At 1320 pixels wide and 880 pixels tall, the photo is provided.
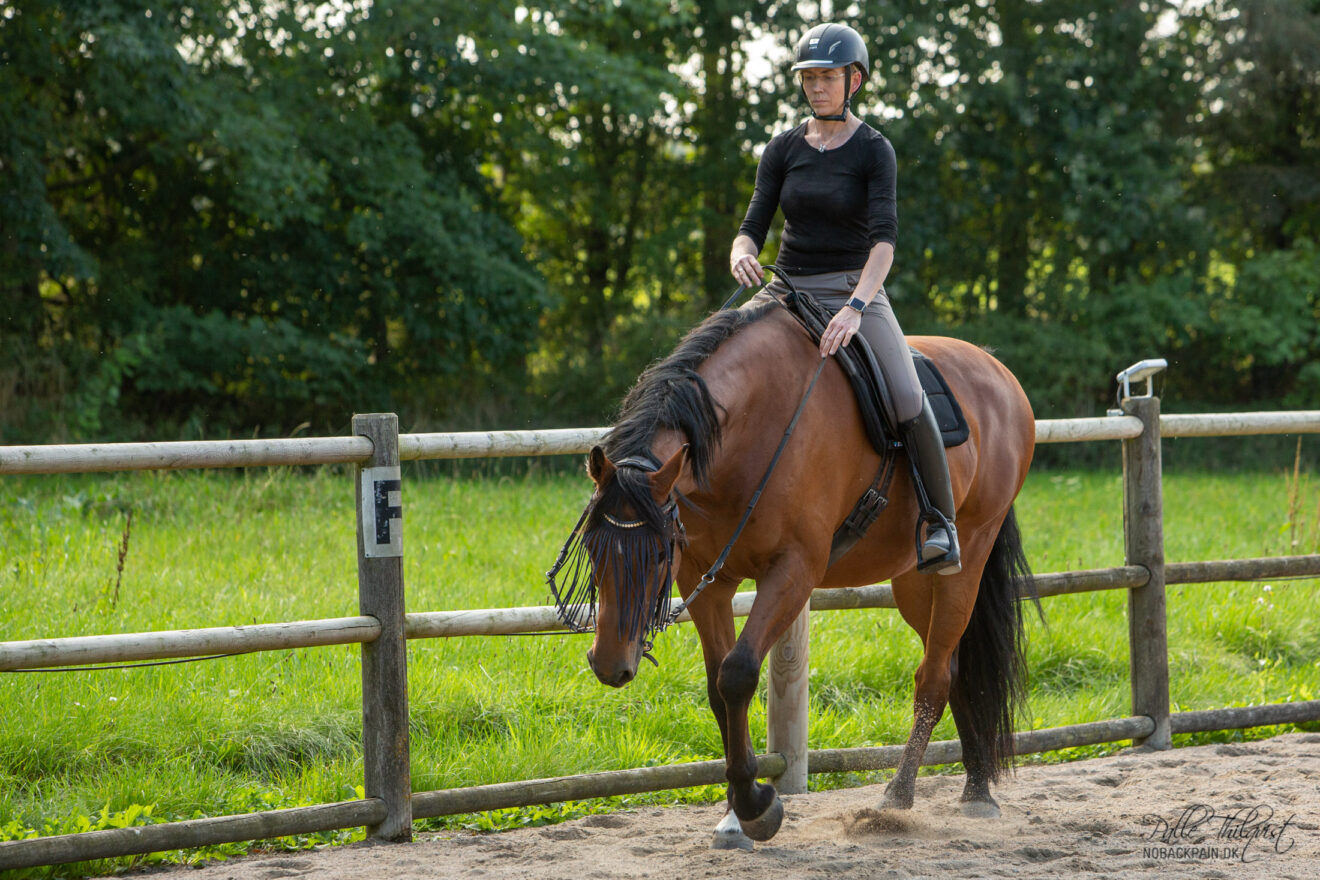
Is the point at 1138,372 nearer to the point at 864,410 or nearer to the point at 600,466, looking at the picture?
the point at 864,410

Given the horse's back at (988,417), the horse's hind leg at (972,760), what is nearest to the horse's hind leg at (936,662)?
the horse's hind leg at (972,760)

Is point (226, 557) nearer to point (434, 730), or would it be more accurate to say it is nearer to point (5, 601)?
point (5, 601)

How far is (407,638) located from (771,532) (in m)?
1.35

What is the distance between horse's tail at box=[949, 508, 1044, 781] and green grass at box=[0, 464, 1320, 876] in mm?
653

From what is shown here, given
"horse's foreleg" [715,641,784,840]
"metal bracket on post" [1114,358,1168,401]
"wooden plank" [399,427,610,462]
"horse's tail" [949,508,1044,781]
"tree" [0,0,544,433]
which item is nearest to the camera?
"horse's foreleg" [715,641,784,840]

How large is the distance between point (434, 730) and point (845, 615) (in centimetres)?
256

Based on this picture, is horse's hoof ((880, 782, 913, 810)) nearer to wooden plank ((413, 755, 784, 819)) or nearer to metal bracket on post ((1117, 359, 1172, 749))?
wooden plank ((413, 755, 784, 819))

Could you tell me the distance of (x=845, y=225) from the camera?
3939mm

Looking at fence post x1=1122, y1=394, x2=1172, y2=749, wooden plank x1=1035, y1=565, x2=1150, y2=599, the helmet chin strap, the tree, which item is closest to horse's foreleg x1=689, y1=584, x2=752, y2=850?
the helmet chin strap

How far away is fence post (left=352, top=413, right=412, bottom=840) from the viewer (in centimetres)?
398

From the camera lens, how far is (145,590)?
19.5ft

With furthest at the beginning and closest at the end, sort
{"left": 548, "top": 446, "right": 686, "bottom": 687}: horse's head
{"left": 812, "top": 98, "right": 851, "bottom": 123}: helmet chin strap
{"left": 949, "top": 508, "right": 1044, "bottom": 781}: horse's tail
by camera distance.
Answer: {"left": 949, "top": 508, "right": 1044, "bottom": 781}: horse's tail → {"left": 812, "top": 98, "right": 851, "bottom": 123}: helmet chin strap → {"left": 548, "top": 446, "right": 686, "bottom": 687}: horse's head

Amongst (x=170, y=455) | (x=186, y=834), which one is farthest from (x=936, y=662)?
(x=170, y=455)

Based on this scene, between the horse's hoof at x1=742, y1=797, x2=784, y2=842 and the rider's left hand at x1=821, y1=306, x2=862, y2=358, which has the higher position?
the rider's left hand at x1=821, y1=306, x2=862, y2=358
